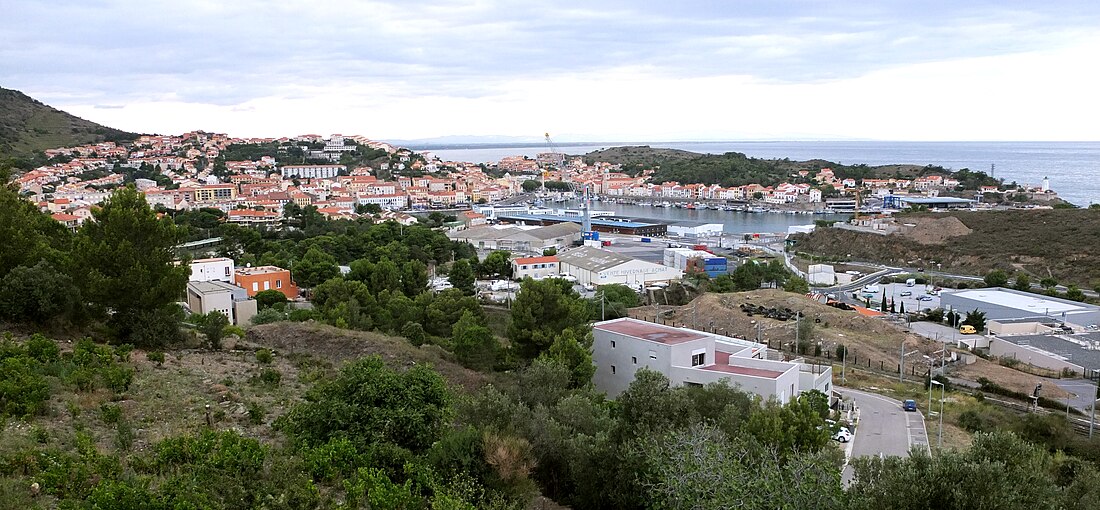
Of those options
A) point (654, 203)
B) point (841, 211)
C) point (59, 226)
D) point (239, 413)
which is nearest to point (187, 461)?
point (239, 413)

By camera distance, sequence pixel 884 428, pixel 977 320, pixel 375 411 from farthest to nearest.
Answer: pixel 977 320 → pixel 884 428 → pixel 375 411

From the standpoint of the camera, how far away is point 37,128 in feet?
177

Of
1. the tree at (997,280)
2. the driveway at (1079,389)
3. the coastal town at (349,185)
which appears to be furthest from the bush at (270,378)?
the coastal town at (349,185)

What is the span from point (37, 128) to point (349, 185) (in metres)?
24.8

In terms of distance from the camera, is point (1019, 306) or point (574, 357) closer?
point (574, 357)

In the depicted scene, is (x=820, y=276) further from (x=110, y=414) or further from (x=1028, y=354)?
(x=110, y=414)

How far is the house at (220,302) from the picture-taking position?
1282 cm

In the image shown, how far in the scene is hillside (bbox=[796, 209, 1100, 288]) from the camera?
25.9 metres

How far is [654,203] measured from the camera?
6159 centimetres

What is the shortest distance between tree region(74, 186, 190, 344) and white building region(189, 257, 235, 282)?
31.6 ft

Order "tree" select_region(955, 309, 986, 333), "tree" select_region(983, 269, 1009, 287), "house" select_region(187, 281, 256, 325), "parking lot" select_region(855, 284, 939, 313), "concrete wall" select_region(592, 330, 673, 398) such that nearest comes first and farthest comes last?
1. "concrete wall" select_region(592, 330, 673, 398)
2. "house" select_region(187, 281, 256, 325)
3. "tree" select_region(955, 309, 986, 333)
4. "parking lot" select_region(855, 284, 939, 313)
5. "tree" select_region(983, 269, 1009, 287)

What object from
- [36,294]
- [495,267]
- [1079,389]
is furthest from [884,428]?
[495,267]

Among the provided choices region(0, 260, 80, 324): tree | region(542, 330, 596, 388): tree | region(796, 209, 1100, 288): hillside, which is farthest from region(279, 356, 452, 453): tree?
region(796, 209, 1100, 288): hillside

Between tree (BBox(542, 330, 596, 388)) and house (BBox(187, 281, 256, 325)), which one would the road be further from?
house (BBox(187, 281, 256, 325))
